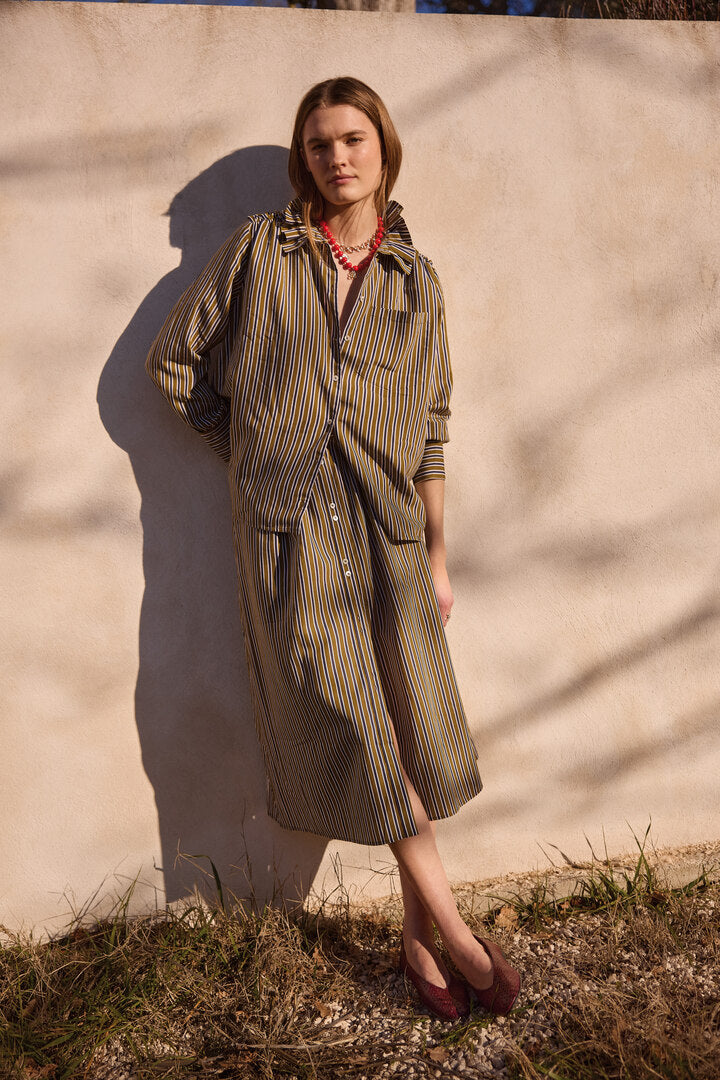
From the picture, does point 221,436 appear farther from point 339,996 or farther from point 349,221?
point 339,996

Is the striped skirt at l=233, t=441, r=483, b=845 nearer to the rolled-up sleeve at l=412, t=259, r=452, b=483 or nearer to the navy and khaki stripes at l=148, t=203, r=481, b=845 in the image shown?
the navy and khaki stripes at l=148, t=203, r=481, b=845

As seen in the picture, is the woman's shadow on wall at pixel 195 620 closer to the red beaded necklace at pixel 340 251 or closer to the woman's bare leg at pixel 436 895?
the red beaded necklace at pixel 340 251

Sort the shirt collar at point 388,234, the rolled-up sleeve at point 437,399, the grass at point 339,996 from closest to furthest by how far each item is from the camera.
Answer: the grass at point 339,996
the shirt collar at point 388,234
the rolled-up sleeve at point 437,399

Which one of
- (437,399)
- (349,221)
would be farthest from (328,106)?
(437,399)

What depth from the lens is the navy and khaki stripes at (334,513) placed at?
6.47ft

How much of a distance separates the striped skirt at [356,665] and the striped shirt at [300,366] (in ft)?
0.21

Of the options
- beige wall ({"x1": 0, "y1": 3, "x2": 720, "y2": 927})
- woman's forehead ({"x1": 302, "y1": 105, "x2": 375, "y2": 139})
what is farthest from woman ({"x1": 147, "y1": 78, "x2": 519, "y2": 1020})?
beige wall ({"x1": 0, "y1": 3, "x2": 720, "y2": 927})

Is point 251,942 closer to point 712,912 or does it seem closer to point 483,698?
point 483,698

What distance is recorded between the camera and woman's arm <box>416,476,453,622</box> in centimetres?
220

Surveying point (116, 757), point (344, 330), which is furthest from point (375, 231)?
point (116, 757)

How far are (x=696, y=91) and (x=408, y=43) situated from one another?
2.83ft

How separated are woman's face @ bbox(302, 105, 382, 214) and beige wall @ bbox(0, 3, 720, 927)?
11.6 inches

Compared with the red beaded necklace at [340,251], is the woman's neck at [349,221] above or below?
above

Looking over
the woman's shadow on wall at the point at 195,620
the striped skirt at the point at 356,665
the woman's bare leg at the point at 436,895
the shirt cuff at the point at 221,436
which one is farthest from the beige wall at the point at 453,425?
the woman's bare leg at the point at 436,895
